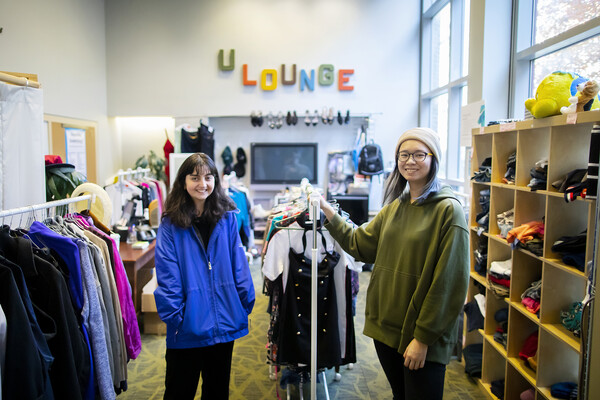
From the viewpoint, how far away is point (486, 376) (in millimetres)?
2846

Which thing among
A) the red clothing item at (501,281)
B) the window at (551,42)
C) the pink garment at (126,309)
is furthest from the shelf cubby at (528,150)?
the pink garment at (126,309)

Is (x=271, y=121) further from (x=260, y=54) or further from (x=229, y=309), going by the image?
(x=229, y=309)

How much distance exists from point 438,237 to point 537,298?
1.13 metres

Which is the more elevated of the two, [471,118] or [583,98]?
[471,118]

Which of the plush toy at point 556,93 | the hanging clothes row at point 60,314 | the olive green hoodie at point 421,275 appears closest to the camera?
the hanging clothes row at point 60,314

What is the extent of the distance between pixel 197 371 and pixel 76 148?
496 centimetres

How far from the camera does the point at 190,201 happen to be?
207 cm

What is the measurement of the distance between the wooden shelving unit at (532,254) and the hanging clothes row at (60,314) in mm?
2161

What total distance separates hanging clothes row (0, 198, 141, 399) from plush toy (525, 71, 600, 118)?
7.58ft

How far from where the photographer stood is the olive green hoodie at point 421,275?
63.3 inches

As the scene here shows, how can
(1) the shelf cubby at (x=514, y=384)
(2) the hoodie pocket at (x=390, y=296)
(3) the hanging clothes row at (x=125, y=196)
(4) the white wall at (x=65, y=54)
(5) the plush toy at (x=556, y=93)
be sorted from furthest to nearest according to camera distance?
(4) the white wall at (x=65, y=54) → (3) the hanging clothes row at (x=125, y=196) → (1) the shelf cubby at (x=514, y=384) → (5) the plush toy at (x=556, y=93) → (2) the hoodie pocket at (x=390, y=296)

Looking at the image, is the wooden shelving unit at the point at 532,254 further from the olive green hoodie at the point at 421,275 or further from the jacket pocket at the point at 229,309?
the jacket pocket at the point at 229,309

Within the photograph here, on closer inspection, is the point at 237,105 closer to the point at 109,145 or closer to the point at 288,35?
the point at 288,35

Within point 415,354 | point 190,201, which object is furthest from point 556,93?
point 190,201
